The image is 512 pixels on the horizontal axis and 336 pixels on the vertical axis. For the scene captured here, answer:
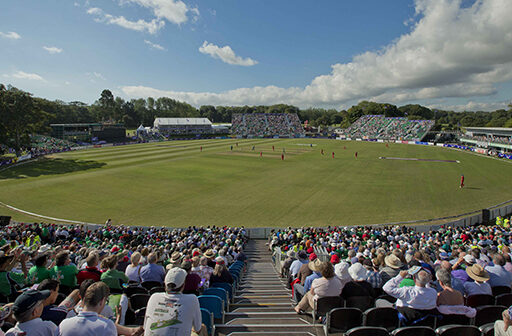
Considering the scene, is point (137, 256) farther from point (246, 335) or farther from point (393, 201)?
point (393, 201)

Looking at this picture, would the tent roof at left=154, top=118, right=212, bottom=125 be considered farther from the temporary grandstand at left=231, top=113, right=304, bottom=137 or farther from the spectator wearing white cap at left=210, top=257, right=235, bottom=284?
the spectator wearing white cap at left=210, top=257, right=235, bottom=284

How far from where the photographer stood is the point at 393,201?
2478 centimetres

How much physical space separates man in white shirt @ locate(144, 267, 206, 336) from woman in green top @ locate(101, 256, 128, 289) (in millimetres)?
2280

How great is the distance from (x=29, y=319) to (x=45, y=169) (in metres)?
49.8

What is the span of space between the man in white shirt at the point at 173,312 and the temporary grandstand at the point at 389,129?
10550cm

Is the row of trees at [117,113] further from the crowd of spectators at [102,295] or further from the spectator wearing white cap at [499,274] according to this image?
the spectator wearing white cap at [499,274]

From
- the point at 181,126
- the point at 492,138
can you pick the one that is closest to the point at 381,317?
the point at 492,138

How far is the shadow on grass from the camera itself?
38722 mm

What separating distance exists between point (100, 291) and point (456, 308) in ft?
18.8

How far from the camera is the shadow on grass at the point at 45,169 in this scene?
A: 38.7m

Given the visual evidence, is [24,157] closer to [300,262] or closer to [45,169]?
[45,169]

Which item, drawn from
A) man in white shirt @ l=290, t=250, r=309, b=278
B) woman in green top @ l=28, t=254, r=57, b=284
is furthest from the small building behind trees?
man in white shirt @ l=290, t=250, r=309, b=278

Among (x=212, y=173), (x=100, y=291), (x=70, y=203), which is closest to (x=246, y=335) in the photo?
(x=100, y=291)

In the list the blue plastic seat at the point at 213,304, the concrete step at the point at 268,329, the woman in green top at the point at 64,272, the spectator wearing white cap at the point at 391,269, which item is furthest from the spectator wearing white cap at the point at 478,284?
the woman in green top at the point at 64,272
